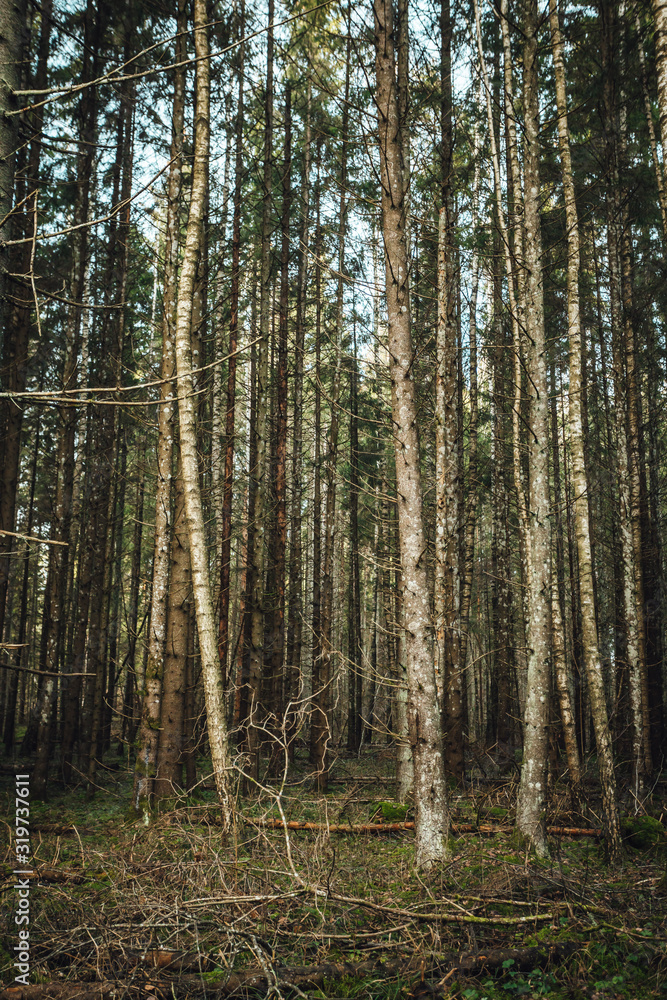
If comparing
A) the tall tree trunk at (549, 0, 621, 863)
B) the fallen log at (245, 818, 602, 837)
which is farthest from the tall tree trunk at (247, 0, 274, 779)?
the tall tree trunk at (549, 0, 621, 863)

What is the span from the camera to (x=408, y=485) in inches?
237

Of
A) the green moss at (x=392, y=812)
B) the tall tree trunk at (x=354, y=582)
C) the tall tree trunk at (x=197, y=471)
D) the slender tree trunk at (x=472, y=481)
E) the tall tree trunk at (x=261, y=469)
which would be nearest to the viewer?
the tall tree trunk at (x=197, y=471)

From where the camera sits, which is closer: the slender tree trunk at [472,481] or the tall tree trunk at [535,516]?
the tall tree trunk at [535,516]

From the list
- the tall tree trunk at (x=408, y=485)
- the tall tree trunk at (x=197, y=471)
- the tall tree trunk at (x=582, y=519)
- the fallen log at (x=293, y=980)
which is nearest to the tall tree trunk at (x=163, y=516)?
the tall tree trunk at (x=197, y=471)

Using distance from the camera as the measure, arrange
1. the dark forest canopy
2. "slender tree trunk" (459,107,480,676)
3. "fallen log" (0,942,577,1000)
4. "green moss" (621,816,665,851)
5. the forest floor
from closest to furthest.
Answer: "fallen log" (0,942,577,1000) < the forest floor < the dark forest canopy < "green moss" (621,816,665,851) < "slender tree trunk" (459,107,480,676)

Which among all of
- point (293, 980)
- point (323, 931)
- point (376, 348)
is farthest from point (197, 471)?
point (293, 980)

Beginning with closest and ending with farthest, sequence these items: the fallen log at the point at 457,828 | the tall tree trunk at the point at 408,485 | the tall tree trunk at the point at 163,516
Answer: the tall tree trunk at the point at 408,485, the fallen log at the point at 457,828, the tall tree trunk at the point at 163,516

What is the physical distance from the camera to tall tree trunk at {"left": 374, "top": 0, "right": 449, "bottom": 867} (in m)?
5.46

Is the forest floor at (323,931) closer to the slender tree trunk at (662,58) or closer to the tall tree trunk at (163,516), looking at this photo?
the tall tree trunk at (163,516)

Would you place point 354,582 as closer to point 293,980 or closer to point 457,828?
point 457,828

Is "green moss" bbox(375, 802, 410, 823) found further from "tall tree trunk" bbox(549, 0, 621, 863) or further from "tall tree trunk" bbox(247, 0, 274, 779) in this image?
"tall tree trunk" bbox(549, 0, 621, 863)

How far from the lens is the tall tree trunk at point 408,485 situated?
5461 millimetres

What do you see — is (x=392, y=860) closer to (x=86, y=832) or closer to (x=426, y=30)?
(x=86, y=832)

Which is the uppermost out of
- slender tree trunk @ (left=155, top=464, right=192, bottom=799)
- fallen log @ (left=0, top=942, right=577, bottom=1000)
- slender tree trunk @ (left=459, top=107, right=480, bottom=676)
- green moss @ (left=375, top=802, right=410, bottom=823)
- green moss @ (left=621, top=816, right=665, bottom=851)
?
slender tree trunk @ (left=459, top=107, right=480, bottom=676)
